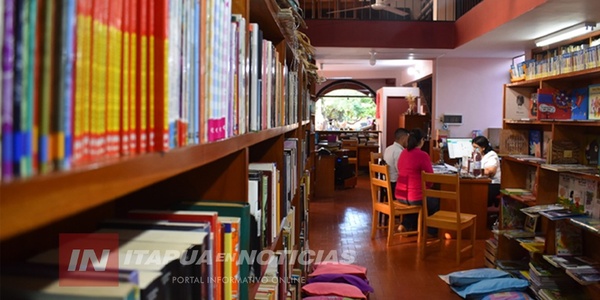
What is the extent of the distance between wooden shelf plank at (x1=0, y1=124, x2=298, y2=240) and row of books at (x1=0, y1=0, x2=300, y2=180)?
2cm

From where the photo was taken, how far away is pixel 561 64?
3.82 meters

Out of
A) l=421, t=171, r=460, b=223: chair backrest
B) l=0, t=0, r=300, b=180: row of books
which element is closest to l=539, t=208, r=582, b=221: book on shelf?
l=421, t=171, r=460, b=223: chair backrest

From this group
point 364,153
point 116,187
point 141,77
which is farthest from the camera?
point 364,153

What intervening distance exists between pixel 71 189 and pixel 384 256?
17.1 ft

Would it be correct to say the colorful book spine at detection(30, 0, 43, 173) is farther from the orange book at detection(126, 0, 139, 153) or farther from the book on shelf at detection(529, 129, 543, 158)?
the book on shelf at detection(529, 129, 543, 158)

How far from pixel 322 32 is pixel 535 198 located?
14.8 ft

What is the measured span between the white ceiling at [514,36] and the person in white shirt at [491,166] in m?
1.38

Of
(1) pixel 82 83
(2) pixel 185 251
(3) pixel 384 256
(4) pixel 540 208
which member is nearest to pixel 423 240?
(3) pixel 384 256

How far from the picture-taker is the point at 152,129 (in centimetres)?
65

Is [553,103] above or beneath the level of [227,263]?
above

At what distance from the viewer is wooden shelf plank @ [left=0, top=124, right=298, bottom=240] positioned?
0.38 meters

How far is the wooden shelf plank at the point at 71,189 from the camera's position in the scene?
38 centimetres

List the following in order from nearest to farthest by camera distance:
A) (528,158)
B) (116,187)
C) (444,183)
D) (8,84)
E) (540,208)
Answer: (8,84)
(116,187)
(540,208)
(528,158)
(444,183)

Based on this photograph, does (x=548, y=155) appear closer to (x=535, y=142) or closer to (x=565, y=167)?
(x=565, y=167)
